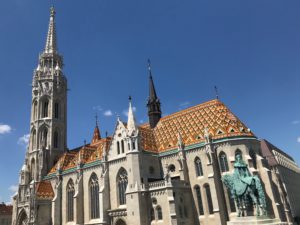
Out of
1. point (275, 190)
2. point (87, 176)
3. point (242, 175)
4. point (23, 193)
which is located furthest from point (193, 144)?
point (23, 193)

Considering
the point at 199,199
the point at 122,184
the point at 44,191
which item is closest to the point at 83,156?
the point at 44,191

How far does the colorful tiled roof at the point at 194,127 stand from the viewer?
123ft

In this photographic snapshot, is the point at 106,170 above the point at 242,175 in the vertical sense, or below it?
above

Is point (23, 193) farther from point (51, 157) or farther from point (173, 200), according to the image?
point (173, 200)

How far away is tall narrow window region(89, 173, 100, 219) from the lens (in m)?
41.8

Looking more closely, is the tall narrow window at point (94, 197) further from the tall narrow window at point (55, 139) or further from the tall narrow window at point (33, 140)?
the tall narrow window at point (33, 140)

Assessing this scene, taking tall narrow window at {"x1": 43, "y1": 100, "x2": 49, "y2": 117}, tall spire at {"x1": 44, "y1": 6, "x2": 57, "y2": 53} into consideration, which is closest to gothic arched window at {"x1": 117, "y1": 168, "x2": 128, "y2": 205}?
tall narrow window at {"x1": 43, "y1": 100, "x2": 49, "y2": 117}

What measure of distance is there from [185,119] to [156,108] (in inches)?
260

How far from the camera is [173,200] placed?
3241 cm

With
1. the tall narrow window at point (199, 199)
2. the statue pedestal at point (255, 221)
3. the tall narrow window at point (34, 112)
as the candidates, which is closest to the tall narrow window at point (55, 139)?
the tall narrow window at point (34, 112)

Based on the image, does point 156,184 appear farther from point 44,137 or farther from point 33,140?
point 33,140

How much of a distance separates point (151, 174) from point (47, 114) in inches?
1173

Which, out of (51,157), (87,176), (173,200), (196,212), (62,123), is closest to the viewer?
(173,200)

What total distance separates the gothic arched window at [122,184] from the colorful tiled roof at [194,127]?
4.58 metres
